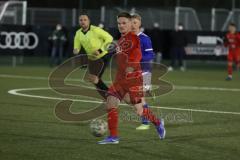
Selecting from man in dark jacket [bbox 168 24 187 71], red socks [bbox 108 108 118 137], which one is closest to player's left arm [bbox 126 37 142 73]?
red socks [bbox 108 108 118 137]

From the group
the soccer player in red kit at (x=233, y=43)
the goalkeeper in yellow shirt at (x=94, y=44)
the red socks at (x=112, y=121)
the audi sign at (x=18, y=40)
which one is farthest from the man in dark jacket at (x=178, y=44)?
the red socks at (x=112, y=121)

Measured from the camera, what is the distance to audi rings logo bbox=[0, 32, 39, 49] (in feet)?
102

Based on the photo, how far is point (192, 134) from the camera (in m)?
11.9

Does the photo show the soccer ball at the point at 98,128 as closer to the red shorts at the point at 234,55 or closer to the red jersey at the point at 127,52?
the red jersey at the point at 127,52

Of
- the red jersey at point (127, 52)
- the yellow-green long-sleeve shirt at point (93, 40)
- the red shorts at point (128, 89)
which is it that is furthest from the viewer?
the yellow-green long-sleeve shirt at point (93, 40)

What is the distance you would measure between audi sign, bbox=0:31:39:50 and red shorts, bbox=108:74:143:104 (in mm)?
20534

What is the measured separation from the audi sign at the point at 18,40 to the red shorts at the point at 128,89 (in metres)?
20.5

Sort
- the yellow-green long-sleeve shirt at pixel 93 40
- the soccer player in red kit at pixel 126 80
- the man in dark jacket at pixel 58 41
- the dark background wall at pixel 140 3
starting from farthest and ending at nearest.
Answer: the dark background wall at pixel 140 3
the man in dark jacket at pixel 58 41
the yellow-green long-sleeve shirt at pixel 93 40
the soccer player in red kit at pixel 126 80

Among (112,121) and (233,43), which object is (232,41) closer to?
(233,43)

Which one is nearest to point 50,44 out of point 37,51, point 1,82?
point 37,51

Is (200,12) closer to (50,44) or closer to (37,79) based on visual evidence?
(50,44)

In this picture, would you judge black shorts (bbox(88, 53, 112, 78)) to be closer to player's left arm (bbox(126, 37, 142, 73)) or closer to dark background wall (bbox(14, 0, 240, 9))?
player's left arm (bbox(126, 37, 142, 73))

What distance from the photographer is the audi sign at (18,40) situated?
31156 millimetres

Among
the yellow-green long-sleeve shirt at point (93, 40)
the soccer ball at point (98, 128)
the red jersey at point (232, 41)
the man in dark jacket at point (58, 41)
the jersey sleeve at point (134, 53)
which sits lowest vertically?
the man in dark jacket at point (58, 41)
